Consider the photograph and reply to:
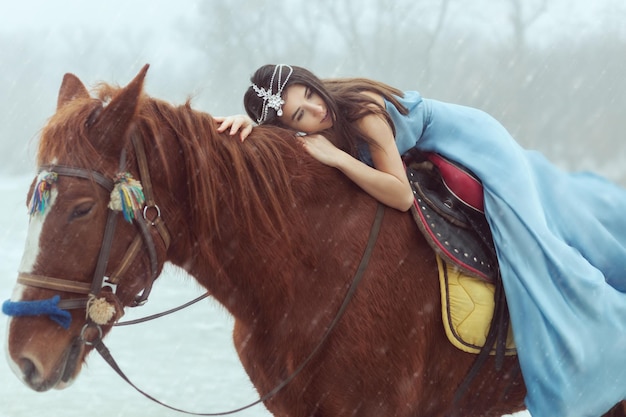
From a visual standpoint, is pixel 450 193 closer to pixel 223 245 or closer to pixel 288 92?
pixel 288 92

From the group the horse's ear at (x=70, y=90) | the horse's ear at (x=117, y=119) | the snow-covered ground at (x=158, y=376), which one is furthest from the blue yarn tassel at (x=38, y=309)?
the snow-covered ground at (x=158, y=376)

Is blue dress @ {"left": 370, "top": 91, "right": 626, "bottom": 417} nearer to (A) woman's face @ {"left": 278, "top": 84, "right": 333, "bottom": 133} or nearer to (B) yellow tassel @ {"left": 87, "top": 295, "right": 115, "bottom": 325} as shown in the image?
(A) woman's face @ {"left": 278, "top": 84, "right": 333, "bottom": 133}

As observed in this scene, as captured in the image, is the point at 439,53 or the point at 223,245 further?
the point at 439,53

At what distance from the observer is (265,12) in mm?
7902

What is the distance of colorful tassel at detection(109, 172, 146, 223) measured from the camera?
1.56 meters

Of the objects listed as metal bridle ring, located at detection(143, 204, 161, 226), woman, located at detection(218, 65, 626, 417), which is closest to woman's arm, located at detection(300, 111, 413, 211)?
woman, located at detection(218, 65, 626, 417)

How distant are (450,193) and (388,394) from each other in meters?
0.60

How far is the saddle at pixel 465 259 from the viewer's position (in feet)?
6.11

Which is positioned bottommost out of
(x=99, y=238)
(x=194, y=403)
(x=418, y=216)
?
(x=194, y=403)

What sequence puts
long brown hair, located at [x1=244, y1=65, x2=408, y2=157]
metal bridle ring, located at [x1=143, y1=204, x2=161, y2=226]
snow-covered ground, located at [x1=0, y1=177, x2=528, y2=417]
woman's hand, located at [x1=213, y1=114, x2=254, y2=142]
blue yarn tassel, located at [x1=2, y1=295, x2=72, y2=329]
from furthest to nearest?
snow-covered ground, located at [x1=0, y1=177, x2=528, y2=417]
long brown hair, located at [x1=244, y1=65, x2=408, y2=157]
woman's hand, located at [x1=213, y1=114, x2=254, y2=142]
metal bridle ring, located at [x1=143, y1=204, x2=161, y2=226]
blue yarn tassel, located at [x1=2, y1=295, x2=72, y2=329]

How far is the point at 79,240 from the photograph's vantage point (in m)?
1.54

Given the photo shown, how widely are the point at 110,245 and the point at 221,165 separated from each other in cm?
35

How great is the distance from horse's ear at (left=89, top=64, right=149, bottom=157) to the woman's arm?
498 millimetres

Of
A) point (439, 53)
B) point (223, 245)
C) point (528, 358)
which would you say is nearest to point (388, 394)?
point (528, 358)
